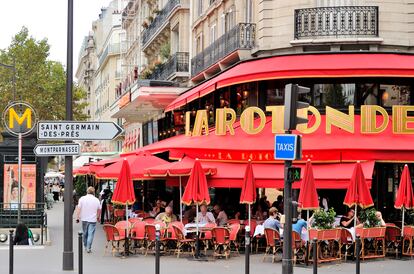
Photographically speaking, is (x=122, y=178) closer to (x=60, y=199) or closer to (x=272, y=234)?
(x=272, y=234)

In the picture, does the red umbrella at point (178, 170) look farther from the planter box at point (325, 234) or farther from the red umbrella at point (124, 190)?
the planter box at point (325, 234)

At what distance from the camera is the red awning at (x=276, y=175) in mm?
21297

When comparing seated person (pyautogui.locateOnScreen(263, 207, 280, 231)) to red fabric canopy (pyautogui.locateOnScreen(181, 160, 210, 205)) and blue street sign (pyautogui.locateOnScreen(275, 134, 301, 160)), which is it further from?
blue street sign (pyautogui.locateOnScreen(275, 134, 301, 160))

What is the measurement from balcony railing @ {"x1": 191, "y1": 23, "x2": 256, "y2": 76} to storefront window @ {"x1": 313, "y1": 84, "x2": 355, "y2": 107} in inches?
130

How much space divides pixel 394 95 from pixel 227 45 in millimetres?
6892

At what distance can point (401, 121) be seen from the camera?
75.7 feet

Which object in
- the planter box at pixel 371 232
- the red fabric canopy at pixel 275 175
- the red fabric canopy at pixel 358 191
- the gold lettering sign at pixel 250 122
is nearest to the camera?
the red fabric canopy at pixel 358 191

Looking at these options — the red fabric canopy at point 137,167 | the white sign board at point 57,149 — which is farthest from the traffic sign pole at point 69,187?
the red fabric canopy at point 137,167

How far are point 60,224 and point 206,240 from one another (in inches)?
554

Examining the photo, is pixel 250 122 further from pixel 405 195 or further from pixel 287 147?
pixel 287 147

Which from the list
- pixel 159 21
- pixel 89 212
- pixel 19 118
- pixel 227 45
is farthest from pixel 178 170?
pixel 159 21

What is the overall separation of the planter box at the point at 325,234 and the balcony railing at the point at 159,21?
24.2 metres

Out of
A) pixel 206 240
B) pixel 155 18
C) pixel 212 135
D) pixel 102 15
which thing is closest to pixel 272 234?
pixel 206 240

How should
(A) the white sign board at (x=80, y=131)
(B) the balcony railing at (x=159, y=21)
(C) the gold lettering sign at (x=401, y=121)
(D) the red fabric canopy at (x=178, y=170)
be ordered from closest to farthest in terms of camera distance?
(A) the white sign board at (x=80, y=131) < (D) the red fabric canopy at (x=178, y=170) < (C) the gold lettering sign at (x=401, y=121) < (B) the balcony railing at (x=159, y=21)
